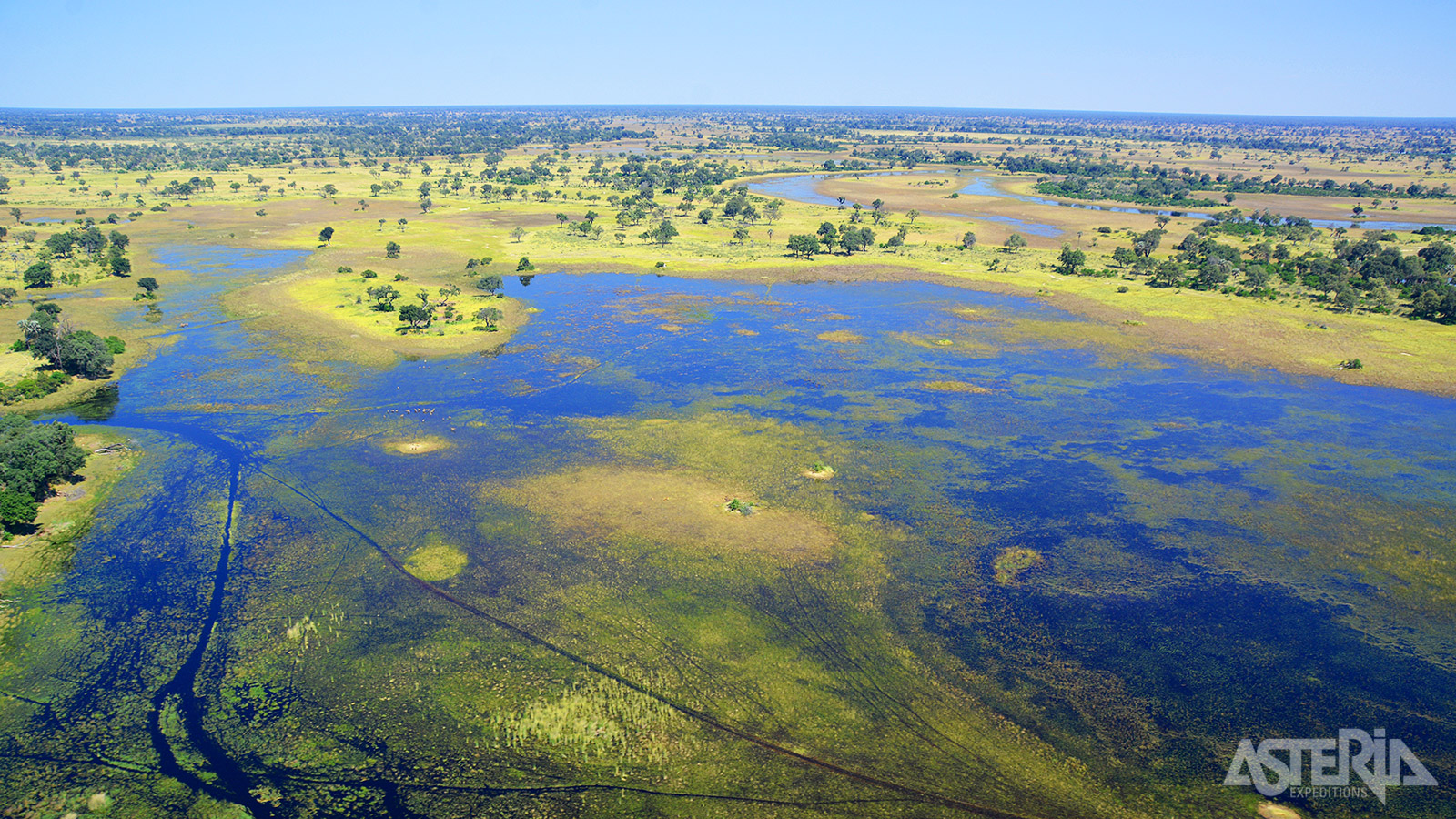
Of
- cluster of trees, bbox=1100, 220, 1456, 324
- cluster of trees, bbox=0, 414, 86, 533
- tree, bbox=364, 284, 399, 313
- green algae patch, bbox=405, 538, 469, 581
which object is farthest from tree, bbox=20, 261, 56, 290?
cluster of trees, bbox=1100, 220, 1456, 324

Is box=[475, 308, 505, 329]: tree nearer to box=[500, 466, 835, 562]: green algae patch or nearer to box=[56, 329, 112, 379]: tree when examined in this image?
box=[56, 329, 112, 379]: tree

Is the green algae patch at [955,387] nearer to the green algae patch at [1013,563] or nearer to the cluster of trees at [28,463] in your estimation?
the green algae patch at [1013,563]

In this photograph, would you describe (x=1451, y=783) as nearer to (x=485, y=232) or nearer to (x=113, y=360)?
(x=113, y=360)

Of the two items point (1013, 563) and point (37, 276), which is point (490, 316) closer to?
point (1013, 563)

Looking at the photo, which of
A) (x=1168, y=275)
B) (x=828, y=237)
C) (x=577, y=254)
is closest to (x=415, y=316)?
(x=577, y=254)

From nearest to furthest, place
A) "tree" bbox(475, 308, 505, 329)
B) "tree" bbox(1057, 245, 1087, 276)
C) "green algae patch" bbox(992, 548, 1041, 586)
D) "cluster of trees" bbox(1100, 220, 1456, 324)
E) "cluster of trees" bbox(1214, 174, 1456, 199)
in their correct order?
1. "green algae patch" bbox(992, 548, 1041, 586)
2. "tree" bbox(475, 308, 505, 329)
3. "cluster of trees" bbox(1100, 220, 1456, 324)
4. "tree" bbox(1057, 245, 1087, 276)
5. "cluster of trees" bbox(1214, 174, 1456, 199)

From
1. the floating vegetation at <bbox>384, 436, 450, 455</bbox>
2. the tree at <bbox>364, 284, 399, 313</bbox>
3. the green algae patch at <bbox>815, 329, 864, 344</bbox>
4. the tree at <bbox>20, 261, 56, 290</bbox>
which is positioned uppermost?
the tree at <bbox>20, 261, 56, 290</bbox>

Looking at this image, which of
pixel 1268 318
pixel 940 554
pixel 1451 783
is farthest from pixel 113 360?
pixel 1268 318
